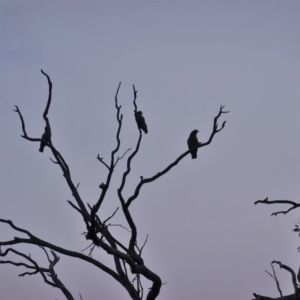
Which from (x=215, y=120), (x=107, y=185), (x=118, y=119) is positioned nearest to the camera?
(x=107, y=185)

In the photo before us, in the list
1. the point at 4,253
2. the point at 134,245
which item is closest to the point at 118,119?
the point at 134,245

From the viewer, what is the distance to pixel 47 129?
6.19 m

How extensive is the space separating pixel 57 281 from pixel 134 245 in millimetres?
1713

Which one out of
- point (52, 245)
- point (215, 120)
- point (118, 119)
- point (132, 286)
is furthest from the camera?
point (118, 119)

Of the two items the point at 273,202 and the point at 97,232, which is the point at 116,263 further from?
the point at 273,202

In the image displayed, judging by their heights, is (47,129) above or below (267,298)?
above

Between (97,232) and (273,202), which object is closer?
(97,232)

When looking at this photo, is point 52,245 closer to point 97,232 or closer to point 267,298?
point 97,232

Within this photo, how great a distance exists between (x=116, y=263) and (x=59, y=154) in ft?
5.06

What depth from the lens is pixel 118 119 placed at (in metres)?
6.44

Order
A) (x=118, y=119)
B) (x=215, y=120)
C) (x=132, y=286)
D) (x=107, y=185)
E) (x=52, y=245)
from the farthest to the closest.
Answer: (x=118, y=119) → (x=215, y=120) → (x=132, y=286) → (x=107, y=185) → (x=52, y=245)

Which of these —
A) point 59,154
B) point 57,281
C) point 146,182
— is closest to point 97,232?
point 146,182

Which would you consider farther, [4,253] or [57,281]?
[57,281]

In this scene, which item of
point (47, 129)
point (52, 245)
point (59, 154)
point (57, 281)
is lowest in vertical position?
point (52, 245)
